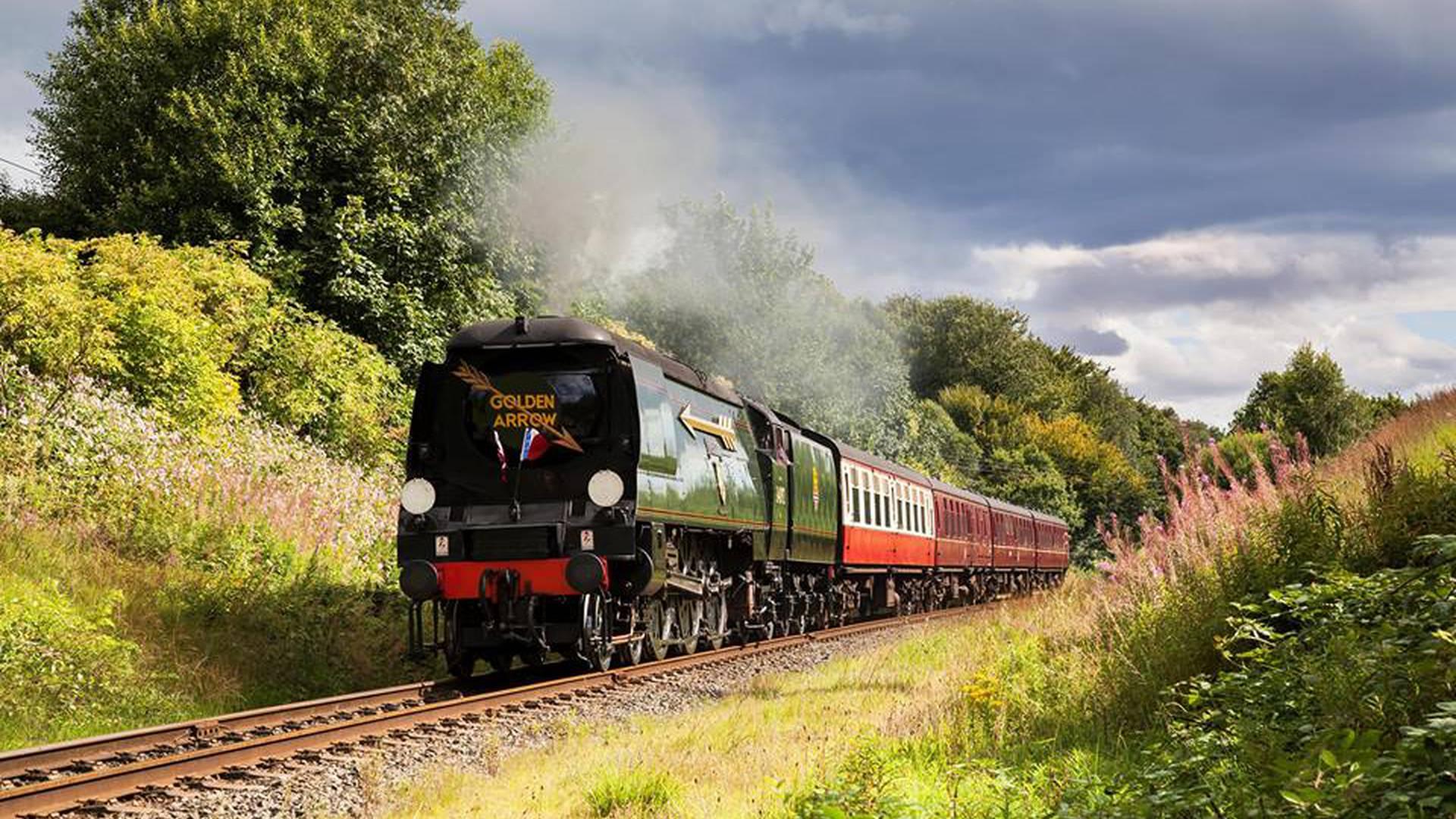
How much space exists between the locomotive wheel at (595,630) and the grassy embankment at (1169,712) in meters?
1.60

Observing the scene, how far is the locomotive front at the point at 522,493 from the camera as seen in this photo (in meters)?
11.9

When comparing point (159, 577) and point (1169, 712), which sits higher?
point (159, 577)

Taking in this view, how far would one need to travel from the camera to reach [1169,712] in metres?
7.28

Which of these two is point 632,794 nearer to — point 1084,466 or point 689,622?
point 689,622

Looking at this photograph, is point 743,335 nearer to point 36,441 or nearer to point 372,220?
point 372,220

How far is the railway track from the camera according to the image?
676cm

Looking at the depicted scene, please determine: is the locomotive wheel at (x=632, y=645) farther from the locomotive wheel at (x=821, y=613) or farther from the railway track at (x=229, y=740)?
the locomotive wheel at (x=821, y=613)

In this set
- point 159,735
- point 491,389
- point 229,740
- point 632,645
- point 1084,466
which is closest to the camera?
point 159,735

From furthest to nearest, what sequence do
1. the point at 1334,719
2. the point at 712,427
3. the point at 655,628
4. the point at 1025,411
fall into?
the point at 1025,411
the point at 712,427
the point at 655,628
the point at 1334,719

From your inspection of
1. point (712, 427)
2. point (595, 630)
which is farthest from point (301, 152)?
point (595, 630)

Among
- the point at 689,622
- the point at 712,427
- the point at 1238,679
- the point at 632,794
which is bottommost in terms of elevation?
the point at 632,794

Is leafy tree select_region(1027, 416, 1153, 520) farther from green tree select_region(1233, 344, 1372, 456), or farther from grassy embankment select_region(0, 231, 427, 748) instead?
grassy embankment select_region(0, 231, 427, 748)

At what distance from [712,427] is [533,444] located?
10.5ft

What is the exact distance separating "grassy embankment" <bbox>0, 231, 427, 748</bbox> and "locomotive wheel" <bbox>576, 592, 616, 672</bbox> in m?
2.16
